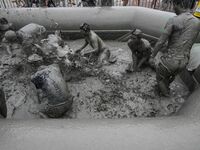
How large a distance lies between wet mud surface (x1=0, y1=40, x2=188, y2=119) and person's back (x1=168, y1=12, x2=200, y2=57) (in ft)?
2.96

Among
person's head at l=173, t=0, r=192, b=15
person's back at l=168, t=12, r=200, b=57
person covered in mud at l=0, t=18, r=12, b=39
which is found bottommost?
person covered in mud at l=0, t=18, r=12, b=39

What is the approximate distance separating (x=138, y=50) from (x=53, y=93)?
1.78 meters

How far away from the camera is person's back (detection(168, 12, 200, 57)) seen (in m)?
→ 2.90

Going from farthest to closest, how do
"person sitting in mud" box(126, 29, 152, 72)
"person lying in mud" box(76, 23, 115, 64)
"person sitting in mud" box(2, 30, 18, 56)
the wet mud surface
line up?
"person sitting in mud" box(2, 30, 18, 56)
"person lying in mud" box(76, 23, 115, 64)
"person sitting in mud" box(126, 29, 152, 72)
the wet mud surface

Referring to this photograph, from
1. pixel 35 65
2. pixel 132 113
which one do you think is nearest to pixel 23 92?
pixel 35 65

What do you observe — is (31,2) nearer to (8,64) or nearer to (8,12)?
(8,12)

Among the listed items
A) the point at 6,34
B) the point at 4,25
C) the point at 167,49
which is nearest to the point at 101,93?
the point at 167,49

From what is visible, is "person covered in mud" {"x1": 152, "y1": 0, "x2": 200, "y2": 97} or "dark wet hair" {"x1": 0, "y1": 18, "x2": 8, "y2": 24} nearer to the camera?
"person covered in mud" {"x1": 152, "y1": 0, "x2": 200, "y2": 97}

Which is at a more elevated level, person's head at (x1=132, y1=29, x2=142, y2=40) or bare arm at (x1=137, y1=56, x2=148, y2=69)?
person's head at (x1=132, y1=29, x2=142, y2=40)

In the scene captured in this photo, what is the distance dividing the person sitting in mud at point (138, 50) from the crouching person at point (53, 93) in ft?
4.75

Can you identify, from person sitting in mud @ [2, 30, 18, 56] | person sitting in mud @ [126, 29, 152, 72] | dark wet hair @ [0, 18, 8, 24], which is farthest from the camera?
dark wet hair @ [0, 18, 8, 24]

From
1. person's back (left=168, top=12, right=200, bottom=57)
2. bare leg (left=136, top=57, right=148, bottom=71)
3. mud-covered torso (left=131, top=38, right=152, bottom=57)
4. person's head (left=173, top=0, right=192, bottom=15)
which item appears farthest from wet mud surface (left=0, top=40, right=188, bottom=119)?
person's head (left=173, top=0, right=192, bottom=15)

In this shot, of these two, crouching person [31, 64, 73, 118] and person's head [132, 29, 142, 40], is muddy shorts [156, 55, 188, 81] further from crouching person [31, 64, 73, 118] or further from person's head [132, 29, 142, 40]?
crouching person [31, 64, 73, 118]

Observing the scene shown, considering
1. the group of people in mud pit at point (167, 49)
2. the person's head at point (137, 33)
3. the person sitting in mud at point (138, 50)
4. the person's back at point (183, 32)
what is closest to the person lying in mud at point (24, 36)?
the group of people in mud pit at point (167, 49)
